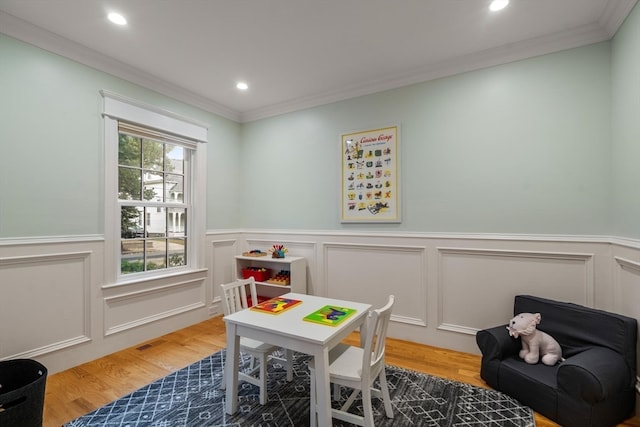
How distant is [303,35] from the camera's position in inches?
96.3

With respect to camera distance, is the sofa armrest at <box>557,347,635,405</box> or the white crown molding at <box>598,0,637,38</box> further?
the white crown molding at <box>598,0,637,38</box>

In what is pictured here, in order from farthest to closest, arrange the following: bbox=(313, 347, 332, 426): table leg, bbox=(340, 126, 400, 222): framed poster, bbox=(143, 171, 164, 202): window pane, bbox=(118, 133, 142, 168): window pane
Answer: bbox=(143, 171, 164, 202): window pane
bbox=(340, 126, 400, 222): framed poster
bbox=(118, 133, 142, 168): window pane
bbox=(313, 347, 332, 426): table leg

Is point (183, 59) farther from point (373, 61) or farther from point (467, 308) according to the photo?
point (467, 308)

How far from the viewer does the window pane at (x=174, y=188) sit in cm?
349

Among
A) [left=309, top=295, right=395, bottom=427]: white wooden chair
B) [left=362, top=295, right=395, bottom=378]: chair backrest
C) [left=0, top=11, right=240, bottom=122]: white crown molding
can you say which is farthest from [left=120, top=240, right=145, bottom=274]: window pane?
[left=362, top=295, right=395, bottom=378]: chair backrest

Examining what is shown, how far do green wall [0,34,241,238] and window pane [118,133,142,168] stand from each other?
25cm

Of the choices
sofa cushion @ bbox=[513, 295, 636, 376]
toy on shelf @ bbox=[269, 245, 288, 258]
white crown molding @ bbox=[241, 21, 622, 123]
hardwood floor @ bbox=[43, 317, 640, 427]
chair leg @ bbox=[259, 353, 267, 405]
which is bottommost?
hardwood floor @ bbox=[43, 317, 640, 427]

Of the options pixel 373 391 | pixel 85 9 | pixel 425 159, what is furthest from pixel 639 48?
pixel 85 9

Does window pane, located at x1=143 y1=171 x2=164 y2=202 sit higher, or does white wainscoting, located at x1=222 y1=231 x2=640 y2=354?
window pane, located at x1=143 y1=171 x2=164 y2=202

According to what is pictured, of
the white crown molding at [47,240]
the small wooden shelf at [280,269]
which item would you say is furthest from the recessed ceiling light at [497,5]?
the white crown molding at [47,240]

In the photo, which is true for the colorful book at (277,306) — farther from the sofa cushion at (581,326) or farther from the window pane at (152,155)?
the window pane at (152,155)

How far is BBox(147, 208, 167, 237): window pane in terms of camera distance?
329cm

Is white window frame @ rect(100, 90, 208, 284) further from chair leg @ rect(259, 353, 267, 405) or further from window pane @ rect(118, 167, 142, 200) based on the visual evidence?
chair leg @ rect(259, 353, 267, 405)

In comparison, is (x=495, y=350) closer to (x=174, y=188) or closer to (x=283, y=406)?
(x=283, y=406)
